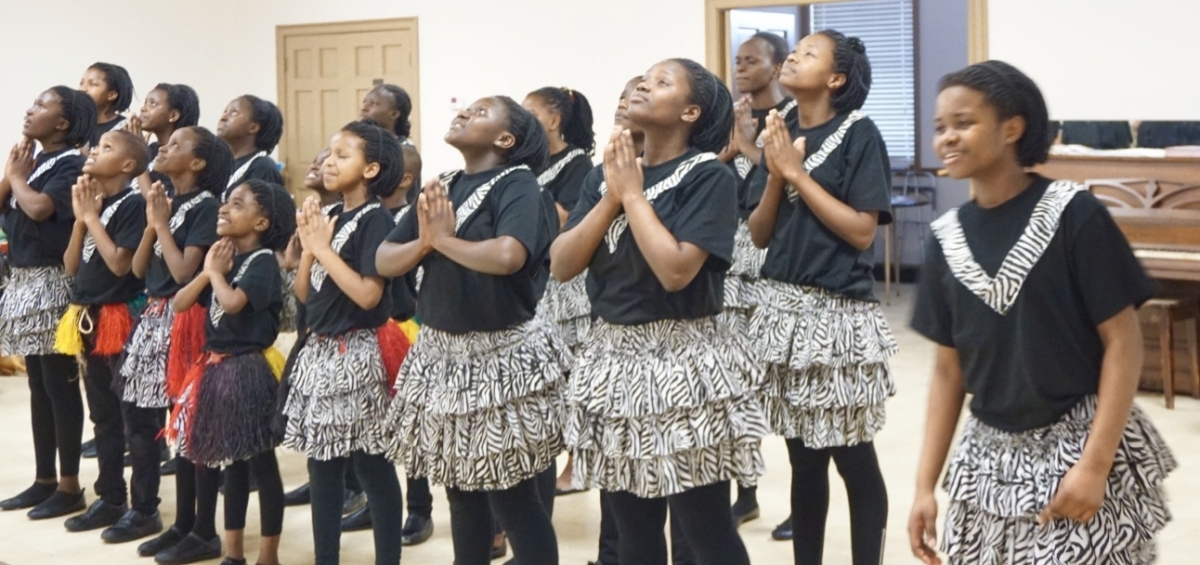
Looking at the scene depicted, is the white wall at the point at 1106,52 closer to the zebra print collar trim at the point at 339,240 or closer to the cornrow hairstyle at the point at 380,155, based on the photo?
the cornrow hairstyle at the point at 380,155

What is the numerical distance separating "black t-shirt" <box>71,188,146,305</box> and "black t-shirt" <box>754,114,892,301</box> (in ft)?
6.73

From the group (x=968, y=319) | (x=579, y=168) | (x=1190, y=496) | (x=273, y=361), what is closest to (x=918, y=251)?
(x=1190, y=496)

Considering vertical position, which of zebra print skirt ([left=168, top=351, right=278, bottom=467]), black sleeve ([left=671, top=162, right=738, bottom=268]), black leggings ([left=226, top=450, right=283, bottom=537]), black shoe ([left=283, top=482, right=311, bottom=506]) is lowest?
black shoe ([left=283, top=482, right=311, bottom=506])

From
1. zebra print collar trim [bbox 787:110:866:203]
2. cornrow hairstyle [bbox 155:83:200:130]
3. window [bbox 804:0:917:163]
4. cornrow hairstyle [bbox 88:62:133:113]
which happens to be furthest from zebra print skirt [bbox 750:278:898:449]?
window [bbox 804:0:917:163]

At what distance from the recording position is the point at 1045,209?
2.05 meters

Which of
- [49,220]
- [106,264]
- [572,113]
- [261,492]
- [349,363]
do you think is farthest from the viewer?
[49,220]

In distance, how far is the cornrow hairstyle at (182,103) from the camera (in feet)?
15.1

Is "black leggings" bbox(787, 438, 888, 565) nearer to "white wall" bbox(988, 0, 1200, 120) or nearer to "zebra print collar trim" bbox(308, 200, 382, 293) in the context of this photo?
"zebra print collar trim" bbox(308, 200, 382, 293)

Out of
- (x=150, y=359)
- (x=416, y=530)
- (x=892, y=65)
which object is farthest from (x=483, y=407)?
(x=892, y=65)

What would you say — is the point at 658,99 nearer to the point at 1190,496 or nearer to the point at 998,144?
the point at 998,144

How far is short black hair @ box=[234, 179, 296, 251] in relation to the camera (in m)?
3.71

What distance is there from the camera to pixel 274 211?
3.72 metres

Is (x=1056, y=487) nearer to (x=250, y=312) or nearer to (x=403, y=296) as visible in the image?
(x=403, y=296)

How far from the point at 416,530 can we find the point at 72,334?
123 centimetres
